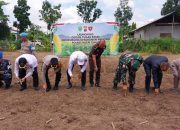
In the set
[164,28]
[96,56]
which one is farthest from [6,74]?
[164,28]

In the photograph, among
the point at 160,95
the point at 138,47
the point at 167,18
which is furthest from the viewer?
the point at 167,18

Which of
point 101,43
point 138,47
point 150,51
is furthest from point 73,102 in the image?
point 138,47

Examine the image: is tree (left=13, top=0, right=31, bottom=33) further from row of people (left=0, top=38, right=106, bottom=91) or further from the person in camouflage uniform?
the person in camouflage uniform

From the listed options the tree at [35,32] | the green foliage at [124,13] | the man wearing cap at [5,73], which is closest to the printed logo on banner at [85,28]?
the man wearing cap at [5,73]

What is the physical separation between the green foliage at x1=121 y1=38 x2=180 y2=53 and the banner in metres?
8.99

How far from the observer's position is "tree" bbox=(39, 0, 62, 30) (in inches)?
1612

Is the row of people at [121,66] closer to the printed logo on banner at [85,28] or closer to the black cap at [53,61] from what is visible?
the black cap at [53,61]

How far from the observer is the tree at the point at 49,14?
134 ft

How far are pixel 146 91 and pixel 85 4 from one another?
155 ft

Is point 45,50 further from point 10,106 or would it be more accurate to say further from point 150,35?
point 10,106

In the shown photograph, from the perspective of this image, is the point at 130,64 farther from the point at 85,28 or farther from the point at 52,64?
the point at 85,28

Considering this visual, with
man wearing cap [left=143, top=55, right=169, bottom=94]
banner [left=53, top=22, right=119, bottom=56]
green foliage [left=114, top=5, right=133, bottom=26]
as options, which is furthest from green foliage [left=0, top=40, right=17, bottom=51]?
green foliage [left=114, top=5, right=133, bottom=26]

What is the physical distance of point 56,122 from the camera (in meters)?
6.43

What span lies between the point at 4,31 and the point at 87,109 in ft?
108
